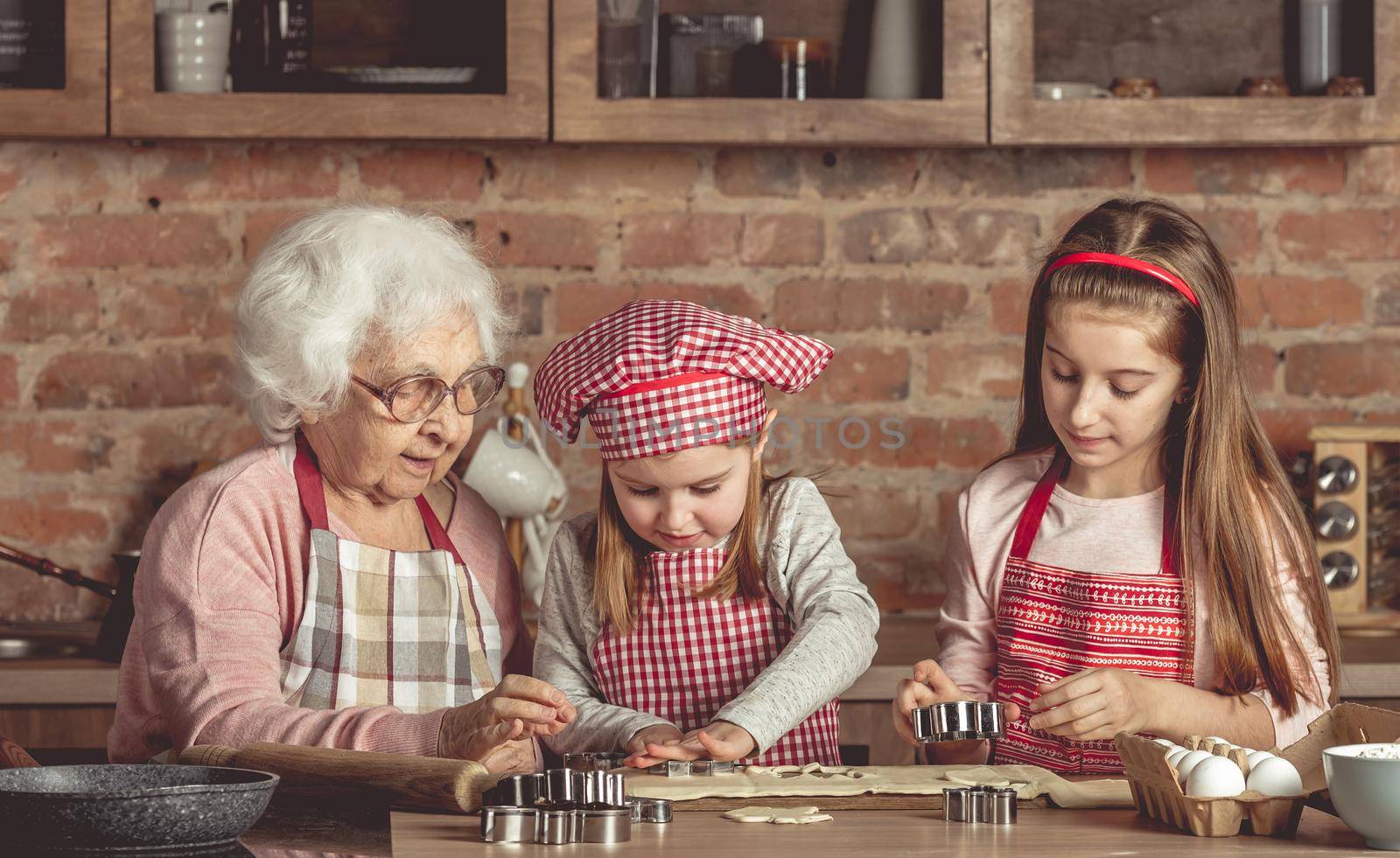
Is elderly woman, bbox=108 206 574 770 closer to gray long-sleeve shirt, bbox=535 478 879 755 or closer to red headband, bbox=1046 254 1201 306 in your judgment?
gray long-sleeve shirt, bbox=535 478 879 755

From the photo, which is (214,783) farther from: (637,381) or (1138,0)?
(1138,0)

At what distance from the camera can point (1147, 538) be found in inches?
75.9

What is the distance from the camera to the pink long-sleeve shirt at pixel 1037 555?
186 cm

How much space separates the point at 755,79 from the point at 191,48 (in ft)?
3.06

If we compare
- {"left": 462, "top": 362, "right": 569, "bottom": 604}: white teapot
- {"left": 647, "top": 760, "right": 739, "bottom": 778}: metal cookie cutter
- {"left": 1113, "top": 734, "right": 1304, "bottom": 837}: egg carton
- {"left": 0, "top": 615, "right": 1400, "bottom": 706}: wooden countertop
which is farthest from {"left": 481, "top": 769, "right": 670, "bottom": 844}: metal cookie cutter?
{"left": 462, "top": 362, "right": 569, "bottom": 604}: white teapot

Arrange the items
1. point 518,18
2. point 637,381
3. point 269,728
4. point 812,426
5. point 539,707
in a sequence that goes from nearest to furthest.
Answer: point 539,707, point 269,728, point 637,381, point 518,18, point 812,426

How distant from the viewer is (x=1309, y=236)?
285 cm

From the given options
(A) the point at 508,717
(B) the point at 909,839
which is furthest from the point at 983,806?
(A) the point at 508,717

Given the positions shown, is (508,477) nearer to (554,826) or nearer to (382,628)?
(382,628)

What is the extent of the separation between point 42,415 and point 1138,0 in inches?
81.4

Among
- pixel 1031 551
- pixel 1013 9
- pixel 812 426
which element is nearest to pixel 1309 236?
pixel 1013 9

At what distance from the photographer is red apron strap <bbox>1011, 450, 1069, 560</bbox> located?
1.99 metres

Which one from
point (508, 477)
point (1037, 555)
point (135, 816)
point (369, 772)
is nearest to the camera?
point (135, 816)

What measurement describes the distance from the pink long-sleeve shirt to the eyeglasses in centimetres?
65
